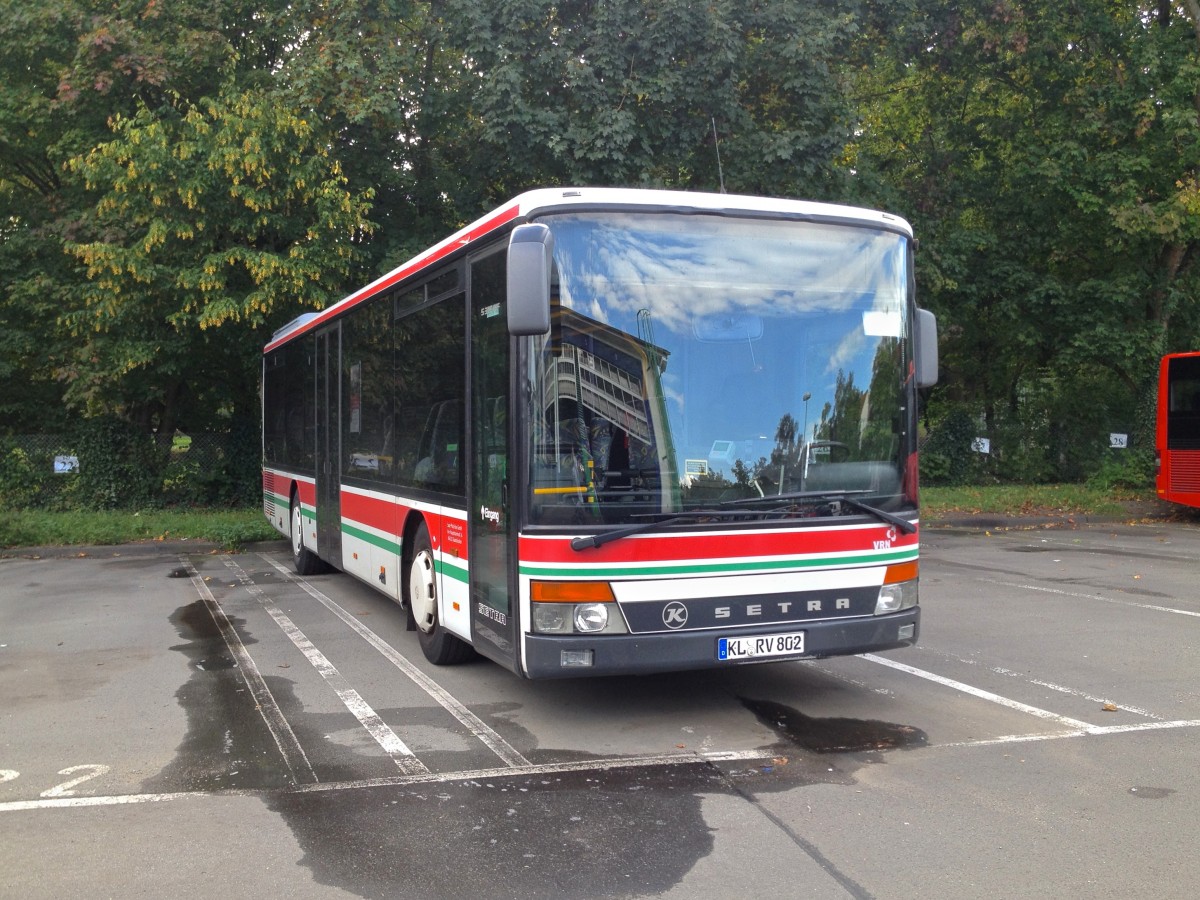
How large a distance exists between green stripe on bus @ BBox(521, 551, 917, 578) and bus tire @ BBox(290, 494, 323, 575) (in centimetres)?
843

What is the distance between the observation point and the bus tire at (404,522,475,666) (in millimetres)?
8523

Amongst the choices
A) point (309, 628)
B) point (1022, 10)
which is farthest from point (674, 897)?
point (1022, 10)

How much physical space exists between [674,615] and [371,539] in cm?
478

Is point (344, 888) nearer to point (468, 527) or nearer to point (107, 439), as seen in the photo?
point (468, 527)

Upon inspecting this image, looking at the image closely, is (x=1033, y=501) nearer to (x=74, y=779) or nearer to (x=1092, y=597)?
(x=1092, y=597)

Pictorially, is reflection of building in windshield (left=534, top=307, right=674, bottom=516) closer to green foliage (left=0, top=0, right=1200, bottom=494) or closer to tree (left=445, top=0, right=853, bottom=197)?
tree (left=445, top=0, right=853, bottom=197)

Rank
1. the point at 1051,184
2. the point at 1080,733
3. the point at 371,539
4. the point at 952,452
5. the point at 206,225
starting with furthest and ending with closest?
the point at 952,452, the point at 1051,184, the point at 206,225, the point at 371,539, the point at 1080,733

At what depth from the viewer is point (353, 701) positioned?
25.3 ft

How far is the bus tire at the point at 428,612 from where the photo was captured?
8.52 metres

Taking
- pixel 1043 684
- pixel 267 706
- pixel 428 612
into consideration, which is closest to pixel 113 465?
pixel 428 612

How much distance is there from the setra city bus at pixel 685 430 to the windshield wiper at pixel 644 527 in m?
0.01

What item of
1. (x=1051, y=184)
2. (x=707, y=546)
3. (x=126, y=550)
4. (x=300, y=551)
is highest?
(x=1051, y=184)

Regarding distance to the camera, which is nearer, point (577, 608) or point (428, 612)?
point (577, 608)

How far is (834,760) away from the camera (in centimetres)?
→ 620
